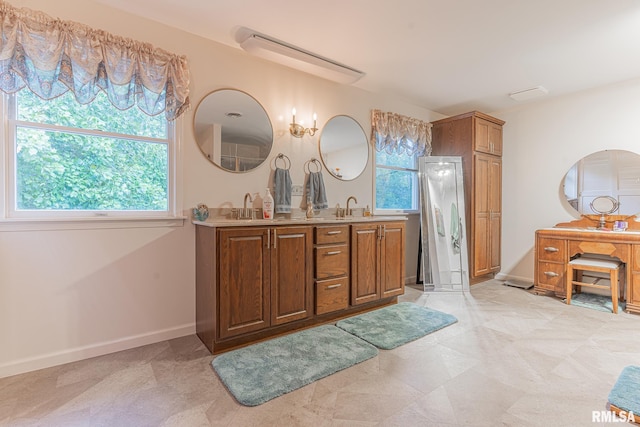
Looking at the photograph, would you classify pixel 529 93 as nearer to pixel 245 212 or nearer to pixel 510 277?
pixel 510 277

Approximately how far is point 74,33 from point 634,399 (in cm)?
407

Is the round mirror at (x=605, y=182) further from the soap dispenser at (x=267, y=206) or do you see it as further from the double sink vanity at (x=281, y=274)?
the soap dispenser at (x=267, y=206)

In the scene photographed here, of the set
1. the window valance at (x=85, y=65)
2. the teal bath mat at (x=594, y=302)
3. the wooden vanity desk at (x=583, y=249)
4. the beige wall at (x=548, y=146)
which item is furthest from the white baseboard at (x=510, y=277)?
the window valance at (x=85, y=65)

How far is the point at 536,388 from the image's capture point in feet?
5.97

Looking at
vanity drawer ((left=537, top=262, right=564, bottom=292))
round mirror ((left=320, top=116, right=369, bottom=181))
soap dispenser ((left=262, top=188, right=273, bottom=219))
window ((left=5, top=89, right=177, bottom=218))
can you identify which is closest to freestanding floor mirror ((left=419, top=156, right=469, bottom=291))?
vanity drawer ((left=537, top=262, right=564, bottom=292))

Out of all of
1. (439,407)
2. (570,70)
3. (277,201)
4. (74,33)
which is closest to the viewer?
(439,407)

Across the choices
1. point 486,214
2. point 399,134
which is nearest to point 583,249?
point 486,214

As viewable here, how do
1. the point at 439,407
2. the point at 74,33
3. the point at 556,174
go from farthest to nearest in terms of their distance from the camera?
the point at 556,174 < the point at 74,33 < the point at 439,407

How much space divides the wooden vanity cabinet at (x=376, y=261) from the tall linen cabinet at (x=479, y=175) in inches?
52.5

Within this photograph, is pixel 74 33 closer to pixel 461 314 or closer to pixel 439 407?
pixel 439 407

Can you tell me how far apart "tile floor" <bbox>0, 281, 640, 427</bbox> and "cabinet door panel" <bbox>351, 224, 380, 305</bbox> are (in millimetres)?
756

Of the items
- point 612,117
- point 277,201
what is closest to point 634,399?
point 277,201

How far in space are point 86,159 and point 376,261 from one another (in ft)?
8.71

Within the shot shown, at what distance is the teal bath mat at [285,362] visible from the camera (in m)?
1.80
